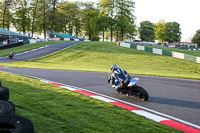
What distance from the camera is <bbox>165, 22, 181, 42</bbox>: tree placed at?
352 ft

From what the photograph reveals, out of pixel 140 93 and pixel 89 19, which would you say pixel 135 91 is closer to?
pixel 140 93

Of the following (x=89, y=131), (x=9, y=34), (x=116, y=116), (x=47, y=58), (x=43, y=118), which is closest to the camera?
(x=89, y=131)

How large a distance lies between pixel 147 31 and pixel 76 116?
108 m

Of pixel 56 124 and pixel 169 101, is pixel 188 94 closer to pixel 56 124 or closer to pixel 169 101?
pixel 169 101

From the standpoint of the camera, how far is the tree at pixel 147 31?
108625mm

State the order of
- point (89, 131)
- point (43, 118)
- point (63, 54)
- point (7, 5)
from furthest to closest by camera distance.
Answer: point (7, 5), point (63, 54), point (43, 118), point (89, 131)

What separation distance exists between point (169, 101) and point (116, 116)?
9.32ft

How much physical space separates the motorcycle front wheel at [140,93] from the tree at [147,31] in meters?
104

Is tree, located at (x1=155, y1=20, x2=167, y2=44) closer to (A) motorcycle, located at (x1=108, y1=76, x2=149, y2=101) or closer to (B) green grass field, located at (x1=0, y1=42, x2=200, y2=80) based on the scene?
(B) green grass field, located at (x1=0, y1=42, x2=200, y2=80)

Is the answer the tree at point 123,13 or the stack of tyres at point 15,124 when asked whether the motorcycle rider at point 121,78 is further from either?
the tree at point 123,13

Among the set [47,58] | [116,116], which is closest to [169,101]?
[116,116]

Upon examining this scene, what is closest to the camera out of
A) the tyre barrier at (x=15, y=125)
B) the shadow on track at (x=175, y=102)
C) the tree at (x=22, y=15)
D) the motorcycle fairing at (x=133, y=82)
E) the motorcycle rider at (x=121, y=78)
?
the tyre barrier at (x=15, y=125)

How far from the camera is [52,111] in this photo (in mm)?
5359

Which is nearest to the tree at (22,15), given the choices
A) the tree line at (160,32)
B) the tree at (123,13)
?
the tree at (123,13)
